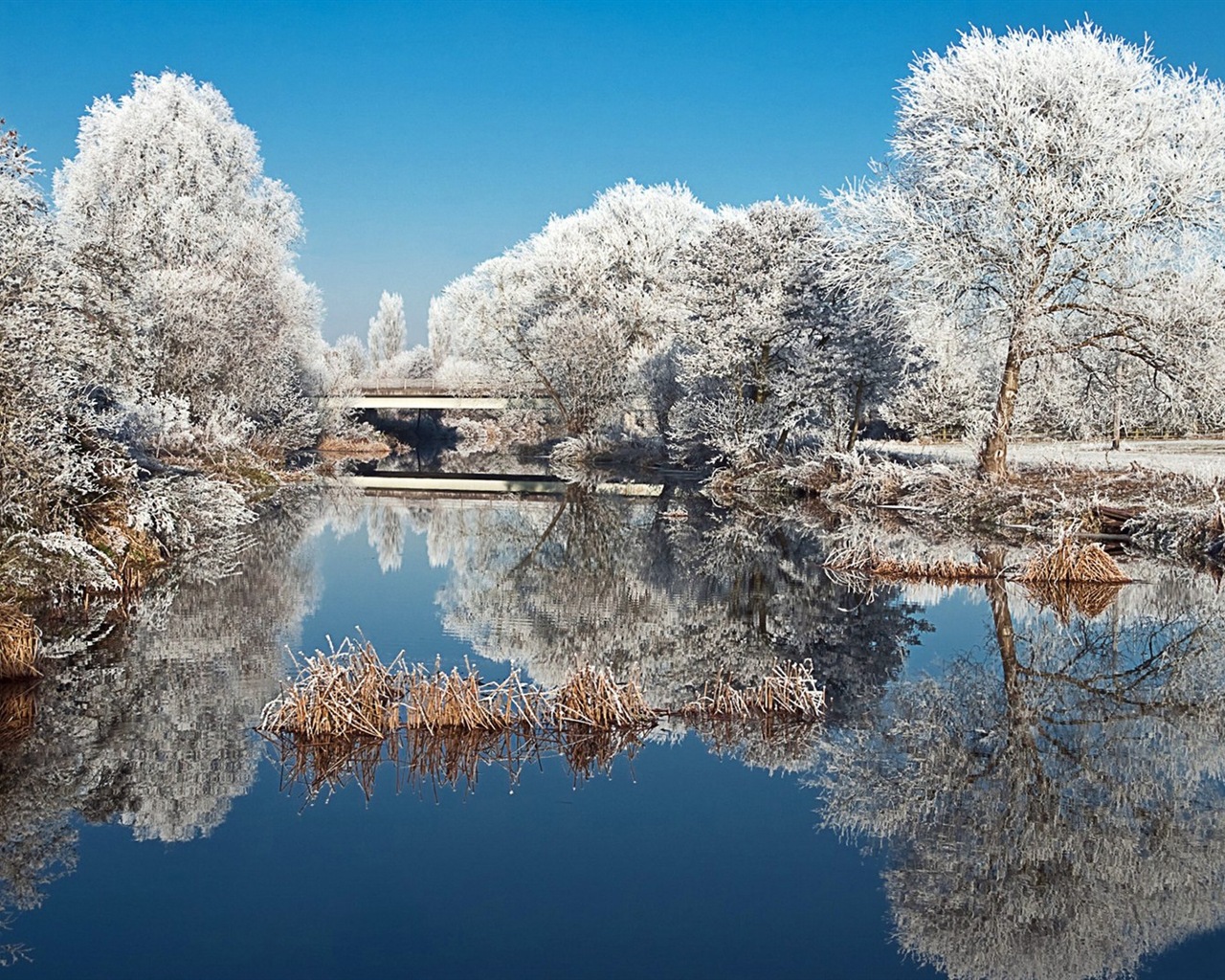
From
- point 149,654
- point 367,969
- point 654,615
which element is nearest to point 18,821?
point 367,969

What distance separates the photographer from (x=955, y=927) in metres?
6.77

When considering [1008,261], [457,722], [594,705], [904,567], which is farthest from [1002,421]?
[457,722]

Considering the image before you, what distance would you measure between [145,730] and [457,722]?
281 centimetres

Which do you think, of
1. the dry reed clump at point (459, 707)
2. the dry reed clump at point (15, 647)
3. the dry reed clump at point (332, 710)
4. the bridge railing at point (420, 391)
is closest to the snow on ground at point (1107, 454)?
the dry reed clump at point (459, 707)

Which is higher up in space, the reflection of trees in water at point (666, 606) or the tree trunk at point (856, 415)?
the tree trunk at point (856, 415)

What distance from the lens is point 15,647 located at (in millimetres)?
11523

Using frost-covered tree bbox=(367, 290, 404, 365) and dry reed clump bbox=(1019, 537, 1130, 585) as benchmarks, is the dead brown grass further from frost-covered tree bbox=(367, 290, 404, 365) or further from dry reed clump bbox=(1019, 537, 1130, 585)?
frost-covered tree bbox=(367, 290, 404, 365)

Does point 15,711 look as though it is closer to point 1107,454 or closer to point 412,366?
point 1107,454

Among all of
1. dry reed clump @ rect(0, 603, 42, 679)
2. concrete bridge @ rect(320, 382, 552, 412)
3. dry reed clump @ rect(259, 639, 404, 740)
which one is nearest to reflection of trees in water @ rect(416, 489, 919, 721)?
dry reed clump @ rect(259, 639, 404, 740)

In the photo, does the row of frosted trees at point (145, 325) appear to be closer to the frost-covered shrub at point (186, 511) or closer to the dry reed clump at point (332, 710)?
the frost-covered shrub at point (186, 511)

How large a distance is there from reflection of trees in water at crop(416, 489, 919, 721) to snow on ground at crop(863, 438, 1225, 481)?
9641 millimetres

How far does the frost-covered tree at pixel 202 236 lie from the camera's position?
33875 millimetres

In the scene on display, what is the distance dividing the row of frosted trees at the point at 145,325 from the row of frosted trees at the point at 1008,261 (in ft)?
47.8

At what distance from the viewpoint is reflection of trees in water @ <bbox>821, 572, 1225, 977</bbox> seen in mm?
6770
